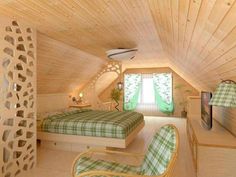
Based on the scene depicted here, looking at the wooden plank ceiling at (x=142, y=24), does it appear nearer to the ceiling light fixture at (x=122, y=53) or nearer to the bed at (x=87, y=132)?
the ceiling light fixture at (x=122, y=53)

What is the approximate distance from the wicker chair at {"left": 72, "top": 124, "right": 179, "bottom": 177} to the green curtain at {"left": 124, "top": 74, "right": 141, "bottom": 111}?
6035 millimetres

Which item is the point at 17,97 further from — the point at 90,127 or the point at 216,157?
the point at 216,157

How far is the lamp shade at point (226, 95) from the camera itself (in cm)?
203

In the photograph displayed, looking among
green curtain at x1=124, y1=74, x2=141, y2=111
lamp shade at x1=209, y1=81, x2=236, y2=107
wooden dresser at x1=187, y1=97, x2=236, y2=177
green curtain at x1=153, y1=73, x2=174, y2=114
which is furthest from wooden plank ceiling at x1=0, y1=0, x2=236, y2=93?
green curtain at x1=124, y1=74, x2=141, y2=111

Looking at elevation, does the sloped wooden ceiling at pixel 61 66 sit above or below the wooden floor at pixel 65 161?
above

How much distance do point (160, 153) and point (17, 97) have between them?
2.22m

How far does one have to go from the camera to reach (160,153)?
196 centimetres

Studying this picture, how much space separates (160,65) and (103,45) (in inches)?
157

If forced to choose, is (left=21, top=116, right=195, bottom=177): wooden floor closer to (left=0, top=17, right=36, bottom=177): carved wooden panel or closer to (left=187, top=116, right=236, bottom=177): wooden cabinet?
(left=0, top=17, right=36, bottom=177): carved wooden panel

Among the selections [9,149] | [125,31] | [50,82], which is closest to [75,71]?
[50,82]

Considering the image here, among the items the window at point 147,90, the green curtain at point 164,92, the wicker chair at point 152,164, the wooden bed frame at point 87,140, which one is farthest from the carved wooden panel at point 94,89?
the wicker chair at point 152,164

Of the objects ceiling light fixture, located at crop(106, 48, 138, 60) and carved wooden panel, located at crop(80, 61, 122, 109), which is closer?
ceiling light fixture, located at crop(106, 48, 138, 60)

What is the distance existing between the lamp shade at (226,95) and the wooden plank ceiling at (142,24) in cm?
17

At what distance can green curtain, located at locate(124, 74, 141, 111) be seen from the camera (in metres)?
8.33
